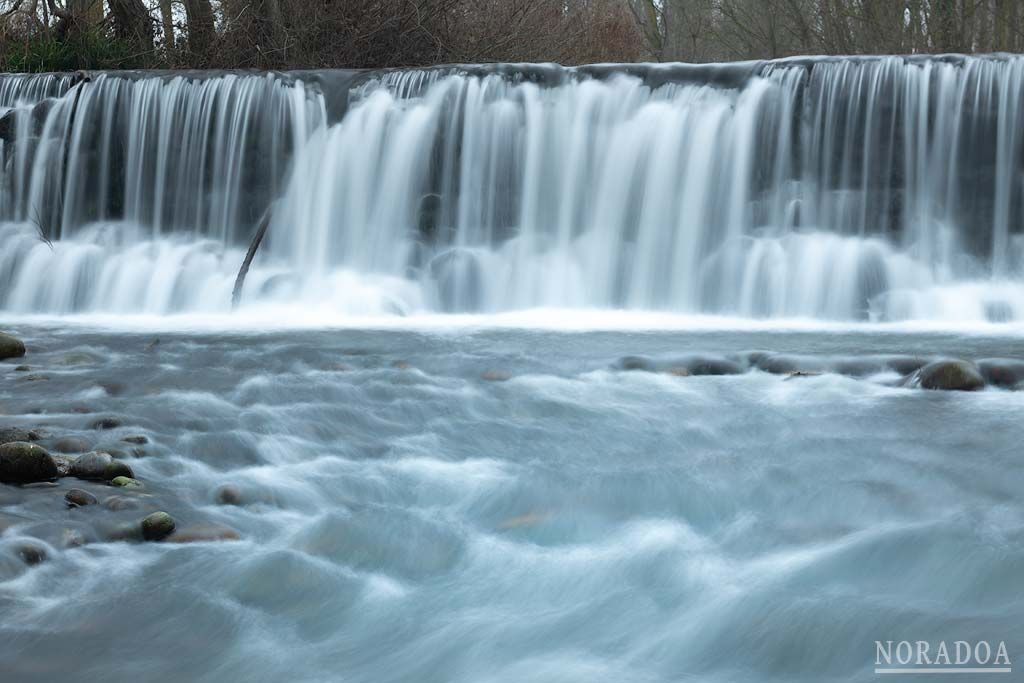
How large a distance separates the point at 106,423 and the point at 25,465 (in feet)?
3.54

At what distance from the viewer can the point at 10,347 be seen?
7.36m

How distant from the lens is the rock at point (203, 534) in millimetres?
4059

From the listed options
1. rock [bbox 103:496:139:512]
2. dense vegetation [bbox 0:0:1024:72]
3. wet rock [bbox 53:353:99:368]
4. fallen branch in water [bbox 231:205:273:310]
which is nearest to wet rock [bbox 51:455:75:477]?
rock [bbox 103:496:139:512]

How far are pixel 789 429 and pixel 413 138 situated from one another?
572 cm

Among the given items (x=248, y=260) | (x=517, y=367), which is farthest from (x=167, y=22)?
(x=517, y=367)

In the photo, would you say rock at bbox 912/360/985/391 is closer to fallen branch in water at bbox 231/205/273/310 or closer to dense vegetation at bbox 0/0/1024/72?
fallen branch in water at bbox 231/205/273/310

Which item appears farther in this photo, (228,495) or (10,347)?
(10,347)

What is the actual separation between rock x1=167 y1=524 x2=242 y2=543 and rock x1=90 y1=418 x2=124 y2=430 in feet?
4.82

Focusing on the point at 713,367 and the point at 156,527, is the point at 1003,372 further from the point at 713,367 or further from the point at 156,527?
the point at 156,527

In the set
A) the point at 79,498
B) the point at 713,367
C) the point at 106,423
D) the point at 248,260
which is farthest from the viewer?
the point at 248,260

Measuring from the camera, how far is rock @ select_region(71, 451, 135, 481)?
4488 mm

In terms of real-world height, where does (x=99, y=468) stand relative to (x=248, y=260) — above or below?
below

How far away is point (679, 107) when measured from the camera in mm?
10047

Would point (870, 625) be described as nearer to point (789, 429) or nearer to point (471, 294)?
point (789, 429)
